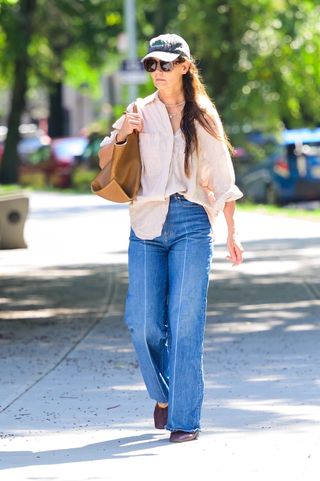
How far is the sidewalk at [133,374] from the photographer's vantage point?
6.64 metres

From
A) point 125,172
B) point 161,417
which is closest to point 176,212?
point 125,172

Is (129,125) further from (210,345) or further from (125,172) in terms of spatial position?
(210,345)

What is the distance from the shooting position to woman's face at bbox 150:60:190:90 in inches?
267

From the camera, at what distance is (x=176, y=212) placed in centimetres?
686

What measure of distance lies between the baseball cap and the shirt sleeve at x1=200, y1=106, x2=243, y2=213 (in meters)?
0.31

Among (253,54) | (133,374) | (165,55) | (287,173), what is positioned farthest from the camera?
(253,54)

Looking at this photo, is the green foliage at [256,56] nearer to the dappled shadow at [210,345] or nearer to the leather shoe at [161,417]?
the dappled shadow at [210,345]

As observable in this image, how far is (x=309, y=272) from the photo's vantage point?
14.9 m

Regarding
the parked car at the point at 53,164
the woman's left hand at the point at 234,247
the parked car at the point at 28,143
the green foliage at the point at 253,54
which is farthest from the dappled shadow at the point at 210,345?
the parked car at the point at 28,143

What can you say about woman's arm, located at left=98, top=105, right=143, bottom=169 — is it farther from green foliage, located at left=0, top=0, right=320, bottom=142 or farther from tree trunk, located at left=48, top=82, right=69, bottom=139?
tree trunk, located at left=48, top=82, right=69, bottom=139

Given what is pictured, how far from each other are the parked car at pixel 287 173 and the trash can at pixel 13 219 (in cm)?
1051

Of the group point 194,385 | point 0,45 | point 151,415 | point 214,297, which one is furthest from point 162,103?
point 0,45

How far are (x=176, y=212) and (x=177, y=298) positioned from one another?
385mm

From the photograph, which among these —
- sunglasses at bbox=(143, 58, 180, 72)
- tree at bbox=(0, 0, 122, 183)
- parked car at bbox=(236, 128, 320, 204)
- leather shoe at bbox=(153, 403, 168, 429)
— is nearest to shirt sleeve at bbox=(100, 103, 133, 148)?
sunglasses at bbox=(143, 58, 180, 72)
